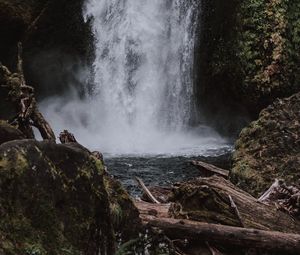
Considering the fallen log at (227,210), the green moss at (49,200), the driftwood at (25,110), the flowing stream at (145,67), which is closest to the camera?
the green moss at (49,200)

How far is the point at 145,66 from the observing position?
15.3 m

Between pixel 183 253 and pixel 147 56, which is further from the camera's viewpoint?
pixel 147 56

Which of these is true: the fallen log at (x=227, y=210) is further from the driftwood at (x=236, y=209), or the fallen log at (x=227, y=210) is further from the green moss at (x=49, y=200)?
the green moss at (x=49, y=200)

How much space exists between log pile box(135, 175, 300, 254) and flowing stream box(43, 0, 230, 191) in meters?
9.55

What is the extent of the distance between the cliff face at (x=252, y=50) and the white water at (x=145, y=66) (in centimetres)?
64

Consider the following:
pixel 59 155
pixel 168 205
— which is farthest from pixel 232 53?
pixel 59 155

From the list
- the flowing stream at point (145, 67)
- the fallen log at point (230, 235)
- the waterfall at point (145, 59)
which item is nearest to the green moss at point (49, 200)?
the fallen log at point (230, 235)

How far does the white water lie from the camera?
15.1m

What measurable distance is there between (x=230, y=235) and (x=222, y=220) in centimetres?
38

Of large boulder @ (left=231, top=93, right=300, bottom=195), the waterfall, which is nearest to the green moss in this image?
large boulder @ (left=231, top=93, right=300, bottom=195)

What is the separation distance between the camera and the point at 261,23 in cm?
1420

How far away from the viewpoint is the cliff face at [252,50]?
1402 cm

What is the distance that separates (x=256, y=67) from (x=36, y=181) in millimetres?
11215

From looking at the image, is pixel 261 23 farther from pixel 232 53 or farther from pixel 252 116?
pixel 252 116
